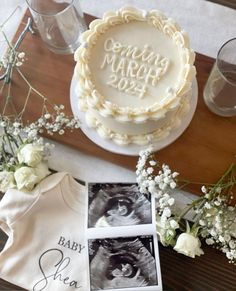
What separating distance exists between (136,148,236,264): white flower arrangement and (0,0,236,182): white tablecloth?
0.10 meters

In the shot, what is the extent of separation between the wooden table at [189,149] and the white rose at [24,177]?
0.11 meters

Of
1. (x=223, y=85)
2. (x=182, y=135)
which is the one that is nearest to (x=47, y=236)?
(x=182, y=135)

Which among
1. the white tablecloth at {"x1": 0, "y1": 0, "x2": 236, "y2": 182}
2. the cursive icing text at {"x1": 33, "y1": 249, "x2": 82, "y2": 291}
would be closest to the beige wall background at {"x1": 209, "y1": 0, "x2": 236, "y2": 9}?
the white tablecloth at {"x1": 0, "y1": 0, "x2": 236, "y2": 182}

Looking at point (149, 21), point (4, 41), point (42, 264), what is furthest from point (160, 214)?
point (4, 41)

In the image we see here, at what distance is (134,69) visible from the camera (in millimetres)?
849

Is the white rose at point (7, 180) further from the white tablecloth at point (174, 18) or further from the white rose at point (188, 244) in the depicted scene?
the white rose at point (188, 244)

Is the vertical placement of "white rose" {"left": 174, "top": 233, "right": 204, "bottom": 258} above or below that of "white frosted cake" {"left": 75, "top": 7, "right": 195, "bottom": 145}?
below

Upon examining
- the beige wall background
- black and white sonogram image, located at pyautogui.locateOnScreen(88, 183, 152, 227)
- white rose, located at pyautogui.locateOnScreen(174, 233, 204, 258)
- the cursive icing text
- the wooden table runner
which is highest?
the beige wall background

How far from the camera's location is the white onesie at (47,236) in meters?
0.88

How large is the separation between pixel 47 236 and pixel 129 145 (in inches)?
8.6

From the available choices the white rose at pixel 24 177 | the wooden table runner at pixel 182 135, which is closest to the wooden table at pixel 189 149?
the wooden table runner at pixel 182 135

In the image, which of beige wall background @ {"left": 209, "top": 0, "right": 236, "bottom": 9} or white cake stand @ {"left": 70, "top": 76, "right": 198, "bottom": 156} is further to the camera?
beige wall background @ {"left": 209, "top": 0, "right": 236, "bottom": 9}

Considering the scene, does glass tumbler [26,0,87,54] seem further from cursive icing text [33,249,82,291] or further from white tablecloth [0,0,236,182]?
cursive icing text [33,249,82,291]

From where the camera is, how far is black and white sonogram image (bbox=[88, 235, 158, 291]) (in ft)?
2.78
